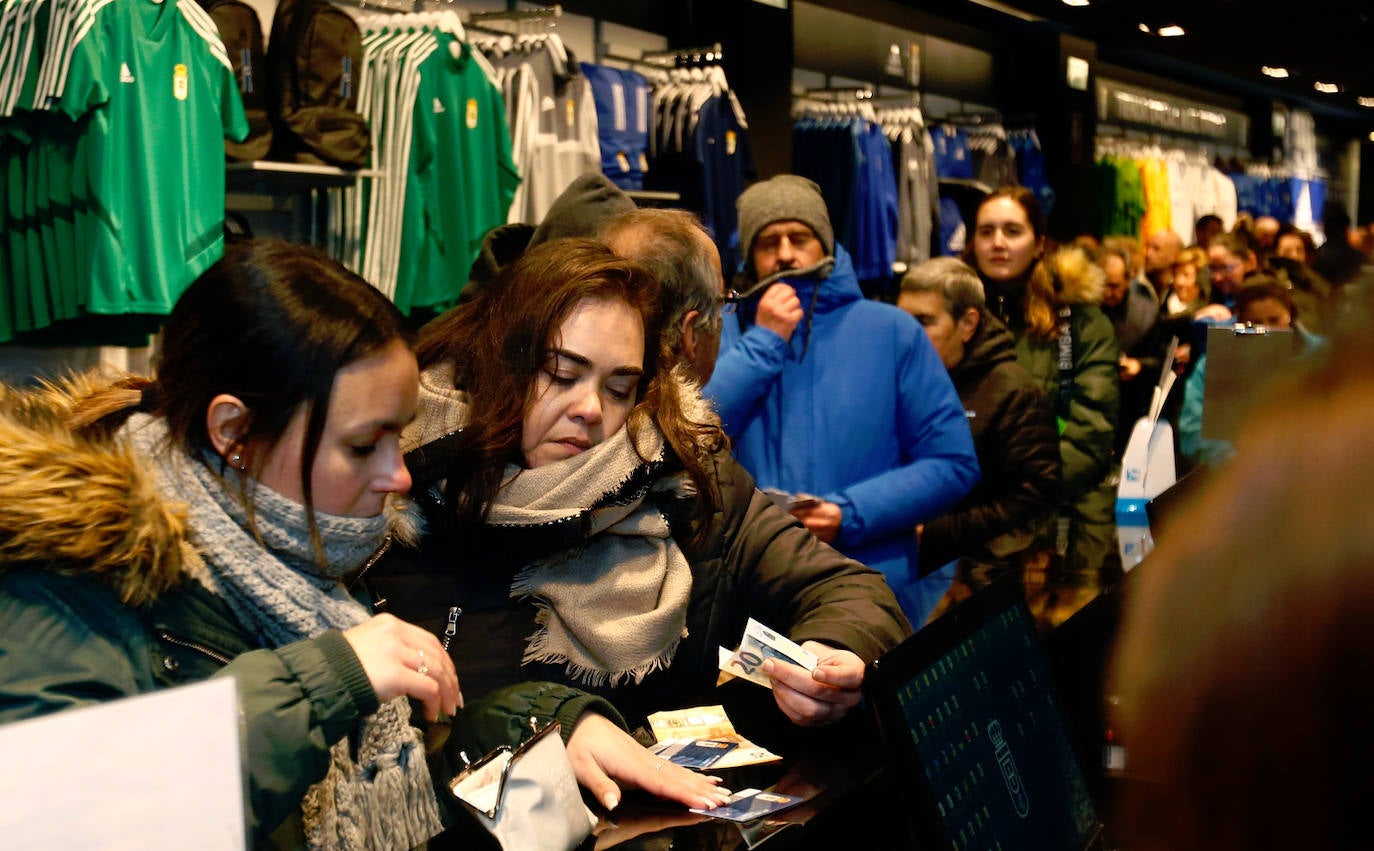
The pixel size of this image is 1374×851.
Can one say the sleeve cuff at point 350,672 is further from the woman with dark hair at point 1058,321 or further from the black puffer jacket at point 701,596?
the woman with dark hair at point 1058,321

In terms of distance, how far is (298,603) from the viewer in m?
1.40

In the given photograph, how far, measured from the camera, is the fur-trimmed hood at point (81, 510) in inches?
46.1

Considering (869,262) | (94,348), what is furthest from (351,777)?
(869,262)

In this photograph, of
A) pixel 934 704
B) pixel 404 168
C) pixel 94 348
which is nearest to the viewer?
pixel 934 704

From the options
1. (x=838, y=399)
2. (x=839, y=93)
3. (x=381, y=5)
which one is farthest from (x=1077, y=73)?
(x=838, y=399)

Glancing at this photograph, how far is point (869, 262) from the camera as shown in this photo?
7.61m

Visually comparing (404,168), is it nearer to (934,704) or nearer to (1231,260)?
(934,704)

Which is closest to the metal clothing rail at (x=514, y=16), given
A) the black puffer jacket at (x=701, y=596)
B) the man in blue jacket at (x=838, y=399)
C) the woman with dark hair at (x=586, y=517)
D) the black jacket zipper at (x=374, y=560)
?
the man in blue jacket at (x=838, y=399)

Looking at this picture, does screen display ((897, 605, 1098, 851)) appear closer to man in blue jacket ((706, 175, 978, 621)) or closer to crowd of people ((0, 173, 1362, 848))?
crowd of people ((0, 173, 1362, 848))

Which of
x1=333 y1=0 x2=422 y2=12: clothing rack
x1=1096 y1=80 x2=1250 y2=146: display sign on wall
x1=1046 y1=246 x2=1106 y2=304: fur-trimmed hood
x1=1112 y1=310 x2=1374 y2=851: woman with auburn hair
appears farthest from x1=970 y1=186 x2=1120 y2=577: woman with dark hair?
x1=1096 y1=80 x2=1250 y2=146: display sign on wall

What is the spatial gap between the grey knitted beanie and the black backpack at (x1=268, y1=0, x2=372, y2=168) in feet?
5.96

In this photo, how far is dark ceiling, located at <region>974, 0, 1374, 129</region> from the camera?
345 inches

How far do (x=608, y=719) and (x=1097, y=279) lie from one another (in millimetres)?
3556

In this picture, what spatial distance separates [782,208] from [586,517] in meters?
1.63
